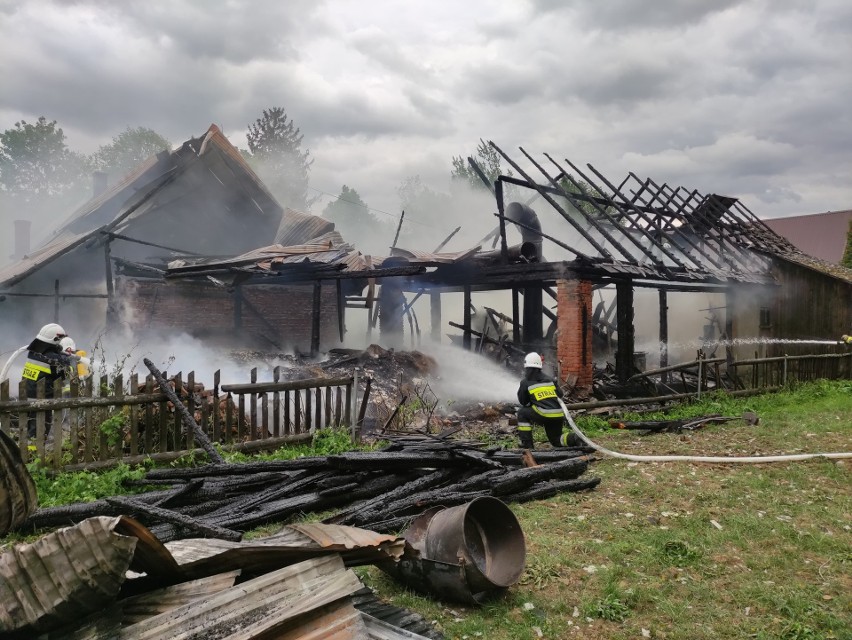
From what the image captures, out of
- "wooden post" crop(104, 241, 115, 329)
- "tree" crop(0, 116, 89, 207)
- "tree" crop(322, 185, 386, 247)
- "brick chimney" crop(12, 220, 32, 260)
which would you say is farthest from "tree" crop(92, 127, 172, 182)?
"wooden post" crop(104, 241, 115, 329)

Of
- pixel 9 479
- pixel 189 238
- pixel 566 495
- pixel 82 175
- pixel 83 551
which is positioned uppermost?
pixel 82 175

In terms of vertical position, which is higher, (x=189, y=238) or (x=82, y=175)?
(x=82, y=175)

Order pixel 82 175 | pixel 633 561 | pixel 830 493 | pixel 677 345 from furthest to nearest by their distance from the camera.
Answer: pixel 82 175 < pixel 677 345 < pixel 830 493 < pixel 633 561

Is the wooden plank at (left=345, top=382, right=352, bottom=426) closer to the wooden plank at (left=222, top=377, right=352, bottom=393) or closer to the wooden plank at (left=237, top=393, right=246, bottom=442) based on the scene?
the wooden plank at (left=222, top=377, right=352, bottom=393)

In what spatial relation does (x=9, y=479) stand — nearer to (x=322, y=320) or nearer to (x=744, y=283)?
(x=322, y=320)

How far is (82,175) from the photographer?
54688 millimetres

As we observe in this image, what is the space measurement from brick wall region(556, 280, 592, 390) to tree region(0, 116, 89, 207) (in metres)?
53.2

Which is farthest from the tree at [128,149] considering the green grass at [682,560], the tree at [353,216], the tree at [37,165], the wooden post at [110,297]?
the green grass at [682,560]

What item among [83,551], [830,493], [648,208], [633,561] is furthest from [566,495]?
[648,208]

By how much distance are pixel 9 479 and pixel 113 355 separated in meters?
13.1

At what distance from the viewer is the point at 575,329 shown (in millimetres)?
12766

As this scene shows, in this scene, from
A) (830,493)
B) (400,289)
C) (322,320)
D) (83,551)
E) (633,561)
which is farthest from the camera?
(322,320)

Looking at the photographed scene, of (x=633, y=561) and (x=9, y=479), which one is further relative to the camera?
(x=633, y=561)

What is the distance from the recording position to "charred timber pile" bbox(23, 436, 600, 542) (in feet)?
15.8
